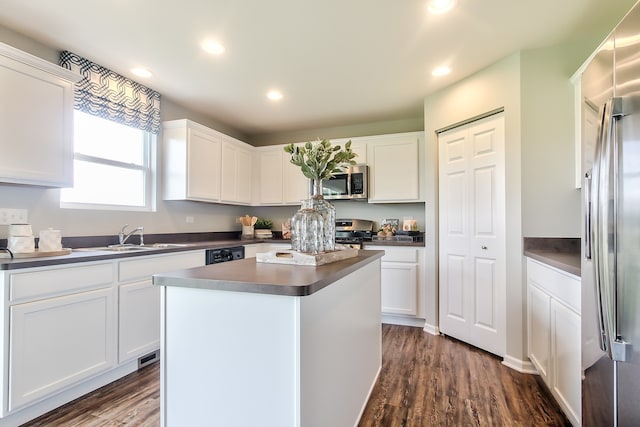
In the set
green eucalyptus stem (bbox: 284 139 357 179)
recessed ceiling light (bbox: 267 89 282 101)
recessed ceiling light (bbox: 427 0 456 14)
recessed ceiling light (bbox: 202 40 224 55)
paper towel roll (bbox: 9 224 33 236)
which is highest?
recessed ceiling light (bbox: 267 89 282 101)

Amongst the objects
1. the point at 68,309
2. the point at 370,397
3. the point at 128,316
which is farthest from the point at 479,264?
the point at 68,309

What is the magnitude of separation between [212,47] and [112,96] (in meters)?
1.10

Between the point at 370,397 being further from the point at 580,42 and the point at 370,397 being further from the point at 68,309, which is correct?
the point at 580,42

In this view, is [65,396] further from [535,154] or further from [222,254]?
[535,154]

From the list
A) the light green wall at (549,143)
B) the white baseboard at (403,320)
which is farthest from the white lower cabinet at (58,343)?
the light green wall at (549,143)

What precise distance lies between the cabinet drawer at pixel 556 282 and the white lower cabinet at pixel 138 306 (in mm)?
2771

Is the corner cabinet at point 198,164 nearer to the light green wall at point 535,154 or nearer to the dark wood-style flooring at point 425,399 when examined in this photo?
the dark wood-style flooring at point 425,399

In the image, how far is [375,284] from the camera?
2193 millimetres

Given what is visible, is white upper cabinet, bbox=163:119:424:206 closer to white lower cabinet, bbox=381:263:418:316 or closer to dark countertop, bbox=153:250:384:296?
white lower cabinet, bbox=381:263:418:316

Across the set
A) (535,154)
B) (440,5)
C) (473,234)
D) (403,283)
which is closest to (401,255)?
(403,283)

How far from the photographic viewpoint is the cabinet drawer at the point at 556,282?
5.19ft

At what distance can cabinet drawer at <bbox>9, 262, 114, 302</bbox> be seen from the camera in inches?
68.8

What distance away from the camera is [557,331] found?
1.82 meters

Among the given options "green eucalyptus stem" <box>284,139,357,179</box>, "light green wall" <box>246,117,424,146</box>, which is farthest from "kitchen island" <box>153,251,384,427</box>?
"light green wall" <box>246,117,424,146</box>
